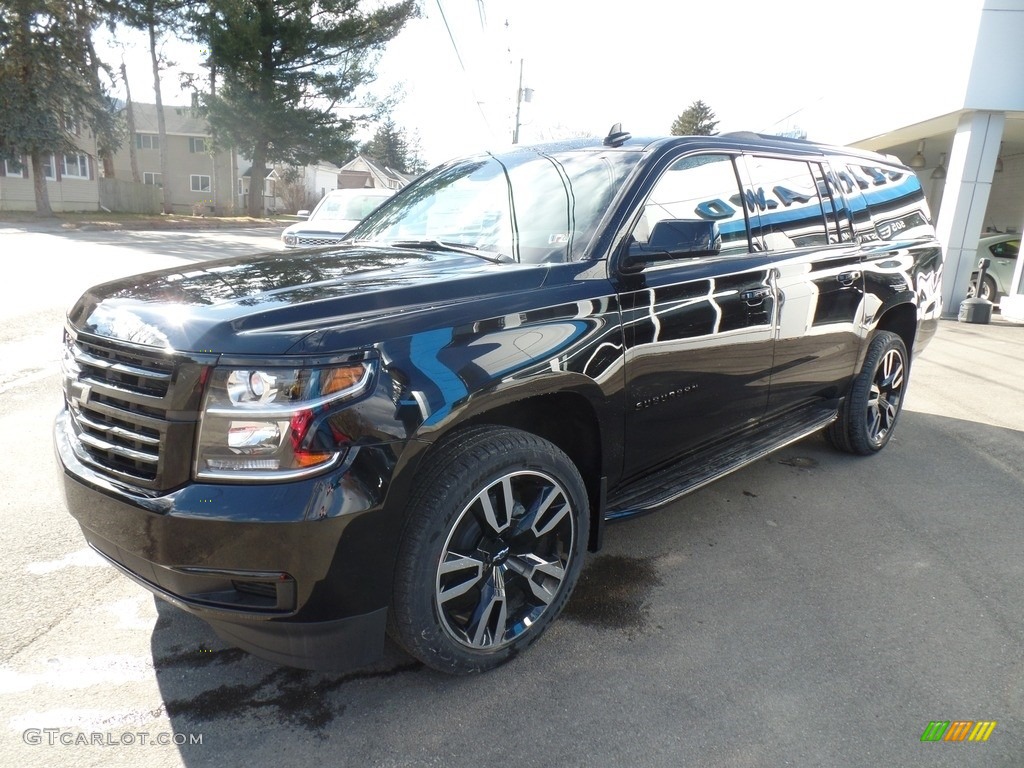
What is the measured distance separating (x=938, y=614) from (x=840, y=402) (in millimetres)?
1818

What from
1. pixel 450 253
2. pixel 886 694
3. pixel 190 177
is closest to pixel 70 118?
pixel 190 177

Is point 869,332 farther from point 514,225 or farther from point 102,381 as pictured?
point 102,381

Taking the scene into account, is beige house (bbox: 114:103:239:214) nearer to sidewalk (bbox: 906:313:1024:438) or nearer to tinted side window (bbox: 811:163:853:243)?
sidewalk (bbox: 906:313:1024:438)

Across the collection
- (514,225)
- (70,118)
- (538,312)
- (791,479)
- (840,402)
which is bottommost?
(791,479)

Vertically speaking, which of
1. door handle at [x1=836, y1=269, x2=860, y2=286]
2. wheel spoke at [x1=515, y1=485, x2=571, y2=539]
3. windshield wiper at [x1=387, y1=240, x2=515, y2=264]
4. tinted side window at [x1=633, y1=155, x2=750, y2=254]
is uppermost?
tinted side window at [x1=633, y1=155, x2=750, y2=254]

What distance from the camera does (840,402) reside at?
4.73 m

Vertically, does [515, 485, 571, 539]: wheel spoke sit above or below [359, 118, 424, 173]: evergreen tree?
below

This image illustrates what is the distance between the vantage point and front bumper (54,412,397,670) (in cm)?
203

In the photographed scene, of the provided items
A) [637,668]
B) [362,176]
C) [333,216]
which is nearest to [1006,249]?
[333,216]

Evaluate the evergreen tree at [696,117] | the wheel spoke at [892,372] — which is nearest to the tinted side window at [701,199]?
the wheel spoke at [892,372]

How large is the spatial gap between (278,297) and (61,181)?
40.9m

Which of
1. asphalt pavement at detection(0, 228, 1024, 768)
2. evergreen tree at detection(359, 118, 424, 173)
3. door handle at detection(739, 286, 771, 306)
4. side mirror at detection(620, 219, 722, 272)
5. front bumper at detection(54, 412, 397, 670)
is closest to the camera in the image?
front bumper at detection(54, 412, 397, 670)

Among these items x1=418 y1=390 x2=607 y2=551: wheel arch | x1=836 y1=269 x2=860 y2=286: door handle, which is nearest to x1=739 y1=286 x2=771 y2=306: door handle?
x1=836 y1=269 x2=860 y2=286: door handle

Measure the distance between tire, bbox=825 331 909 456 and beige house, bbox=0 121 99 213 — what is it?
3325 cm
